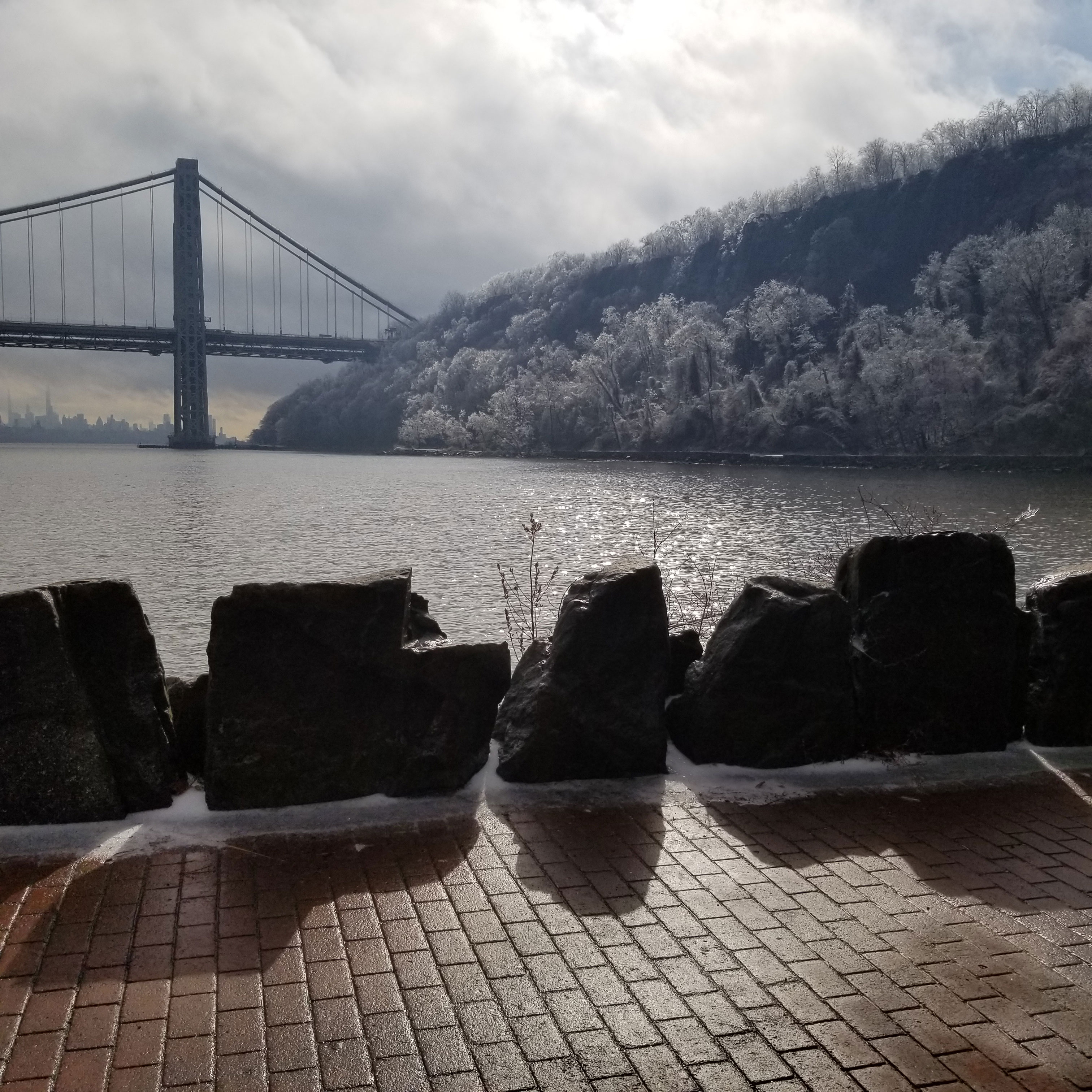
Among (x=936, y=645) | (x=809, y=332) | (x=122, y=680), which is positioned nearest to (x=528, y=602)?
(x=936, y=645)

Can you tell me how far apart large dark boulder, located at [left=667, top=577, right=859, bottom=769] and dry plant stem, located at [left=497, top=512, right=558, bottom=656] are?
107cm

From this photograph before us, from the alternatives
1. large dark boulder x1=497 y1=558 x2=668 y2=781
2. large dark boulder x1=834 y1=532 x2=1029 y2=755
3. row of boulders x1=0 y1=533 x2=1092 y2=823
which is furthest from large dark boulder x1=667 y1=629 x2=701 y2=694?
large dark boulder x1=834 y1=532 x2=1029 y2=755

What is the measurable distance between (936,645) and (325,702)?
9.04 feet

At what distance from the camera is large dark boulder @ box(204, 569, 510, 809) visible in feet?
14.0

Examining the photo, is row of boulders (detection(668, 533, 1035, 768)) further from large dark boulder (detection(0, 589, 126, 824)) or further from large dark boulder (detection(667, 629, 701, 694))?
large dark boulder (detection(0, 589, 126, 824))

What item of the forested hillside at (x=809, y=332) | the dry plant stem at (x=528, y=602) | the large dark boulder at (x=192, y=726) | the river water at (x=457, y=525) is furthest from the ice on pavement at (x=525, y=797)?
the forested hillside at (x=809, y=332)

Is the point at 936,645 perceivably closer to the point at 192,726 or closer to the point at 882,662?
the point at 882,662

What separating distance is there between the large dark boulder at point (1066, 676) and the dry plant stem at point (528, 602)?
2423mm

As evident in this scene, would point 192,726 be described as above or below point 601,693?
below

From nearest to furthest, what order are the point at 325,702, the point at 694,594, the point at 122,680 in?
the point at 122,680 → the point at 325,702 → the point at 694,594

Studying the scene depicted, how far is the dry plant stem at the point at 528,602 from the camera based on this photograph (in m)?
7.39

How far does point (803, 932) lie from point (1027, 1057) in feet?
2.40

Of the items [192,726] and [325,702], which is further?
[192,726]

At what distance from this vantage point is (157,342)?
241 ft
